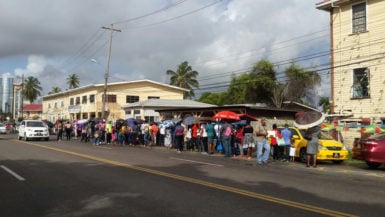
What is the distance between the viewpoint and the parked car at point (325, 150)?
1698cm

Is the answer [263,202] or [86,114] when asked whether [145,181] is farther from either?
[86,114]

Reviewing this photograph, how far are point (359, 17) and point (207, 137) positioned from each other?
1091cm

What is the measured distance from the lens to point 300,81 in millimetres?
41406

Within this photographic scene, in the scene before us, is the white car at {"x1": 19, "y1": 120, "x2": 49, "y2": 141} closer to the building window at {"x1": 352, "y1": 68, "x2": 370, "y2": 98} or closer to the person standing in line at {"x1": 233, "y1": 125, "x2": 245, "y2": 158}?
the person standing in line at {"x1": 233, "y1": 125, "x2": 245, "y2": 158}

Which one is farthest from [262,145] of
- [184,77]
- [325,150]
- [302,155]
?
[184,77]

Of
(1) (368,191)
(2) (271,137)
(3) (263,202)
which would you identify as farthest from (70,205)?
(2) (271,137)

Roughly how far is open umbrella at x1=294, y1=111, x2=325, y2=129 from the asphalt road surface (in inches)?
101

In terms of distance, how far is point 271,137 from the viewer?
18.3 m

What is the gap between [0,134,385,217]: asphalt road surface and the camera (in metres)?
7.45

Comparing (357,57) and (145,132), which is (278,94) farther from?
(357,57)

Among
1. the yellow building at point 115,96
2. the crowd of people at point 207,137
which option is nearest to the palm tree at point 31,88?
the yellow building at point 115,96

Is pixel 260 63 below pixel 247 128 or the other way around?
the other way around

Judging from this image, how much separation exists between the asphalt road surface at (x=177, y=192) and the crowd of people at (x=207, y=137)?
3.69m

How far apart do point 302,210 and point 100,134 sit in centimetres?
2497
